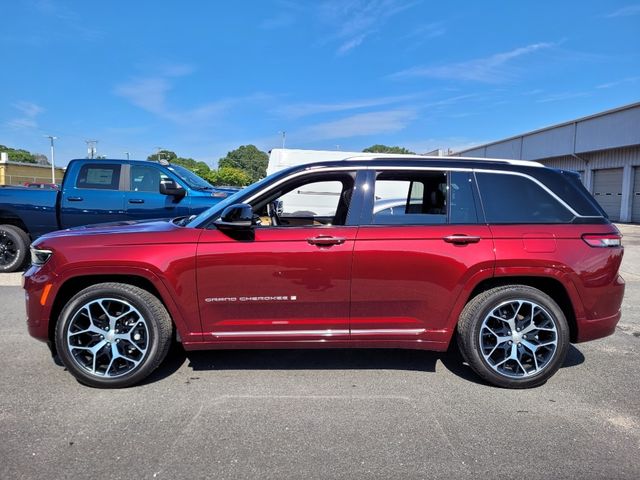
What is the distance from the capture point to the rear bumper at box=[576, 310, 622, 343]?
12.0 feet

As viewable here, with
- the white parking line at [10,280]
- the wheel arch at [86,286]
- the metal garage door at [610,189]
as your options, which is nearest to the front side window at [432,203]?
the wheel arch at [86,286]

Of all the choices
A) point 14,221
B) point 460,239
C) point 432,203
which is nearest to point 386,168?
point 432,203

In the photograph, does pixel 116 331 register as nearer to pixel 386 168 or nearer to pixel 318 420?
pixel 318 420

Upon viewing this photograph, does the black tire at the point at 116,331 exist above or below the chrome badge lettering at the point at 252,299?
below

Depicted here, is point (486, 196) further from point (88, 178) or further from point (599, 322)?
point (88, 178)

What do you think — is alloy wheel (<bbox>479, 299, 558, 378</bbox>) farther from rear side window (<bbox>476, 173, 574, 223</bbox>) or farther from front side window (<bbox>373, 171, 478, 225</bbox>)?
front side window (<bbox>373, 171, 478, 225</bbox>)

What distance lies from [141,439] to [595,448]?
9.31ft

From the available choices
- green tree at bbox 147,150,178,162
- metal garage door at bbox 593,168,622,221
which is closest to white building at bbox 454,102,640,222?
metal garage door at bbox 593,168,622,221

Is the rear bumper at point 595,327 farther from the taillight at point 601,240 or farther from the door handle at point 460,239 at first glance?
the door handle at point 460,239

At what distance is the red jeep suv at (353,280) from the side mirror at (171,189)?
398 cm

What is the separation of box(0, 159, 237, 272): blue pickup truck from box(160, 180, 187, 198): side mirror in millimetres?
20

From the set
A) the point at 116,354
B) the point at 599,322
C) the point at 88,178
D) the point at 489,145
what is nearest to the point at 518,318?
the point at 599,322

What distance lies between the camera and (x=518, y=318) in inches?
145

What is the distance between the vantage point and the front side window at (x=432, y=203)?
367cm
